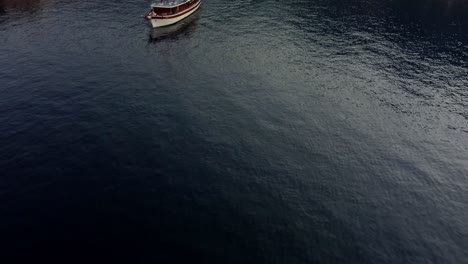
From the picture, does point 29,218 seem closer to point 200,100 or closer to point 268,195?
point 268,195

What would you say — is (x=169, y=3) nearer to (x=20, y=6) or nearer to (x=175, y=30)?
(x=175, y=30)

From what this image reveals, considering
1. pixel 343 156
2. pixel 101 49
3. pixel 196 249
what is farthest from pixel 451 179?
pixel 101 49

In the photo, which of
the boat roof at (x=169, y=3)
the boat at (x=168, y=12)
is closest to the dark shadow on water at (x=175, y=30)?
the boat at (x=168, y=12)

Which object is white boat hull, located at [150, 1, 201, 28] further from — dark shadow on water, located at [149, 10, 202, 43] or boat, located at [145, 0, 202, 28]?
dark shadow on water, located at [149, 10, 202, 43]

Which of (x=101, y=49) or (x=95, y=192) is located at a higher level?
Result: (x=101, y=49)

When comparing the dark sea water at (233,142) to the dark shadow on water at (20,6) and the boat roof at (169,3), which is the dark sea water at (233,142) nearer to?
the boat roof at (169,3)

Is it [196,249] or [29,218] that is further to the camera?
[29,218]

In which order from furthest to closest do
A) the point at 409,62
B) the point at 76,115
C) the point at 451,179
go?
the point at 409,62, the point at 76,115, the point at 451,179

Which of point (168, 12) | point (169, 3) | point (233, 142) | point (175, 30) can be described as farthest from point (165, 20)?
point (233, 142)
